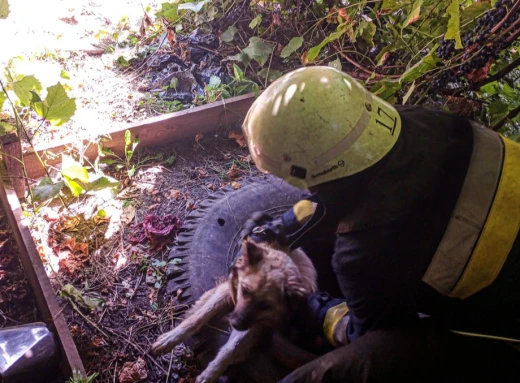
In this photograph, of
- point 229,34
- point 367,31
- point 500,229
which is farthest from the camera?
point 229,34

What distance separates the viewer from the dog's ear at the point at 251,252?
2.55 metres

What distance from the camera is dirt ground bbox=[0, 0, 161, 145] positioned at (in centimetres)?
439

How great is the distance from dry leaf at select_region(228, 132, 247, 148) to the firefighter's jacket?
98.8 inches

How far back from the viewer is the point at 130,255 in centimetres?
342

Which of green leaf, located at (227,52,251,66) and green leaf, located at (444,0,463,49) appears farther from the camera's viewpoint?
green leaf, located at (227,52,251,66)

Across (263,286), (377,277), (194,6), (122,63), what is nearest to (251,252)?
(263,286)

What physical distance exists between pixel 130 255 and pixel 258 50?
98.3 inches

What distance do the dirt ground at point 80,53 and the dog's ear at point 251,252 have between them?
199cm

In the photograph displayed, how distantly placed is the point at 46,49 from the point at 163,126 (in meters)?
2.03

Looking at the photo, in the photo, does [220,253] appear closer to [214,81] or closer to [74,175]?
[74,175]

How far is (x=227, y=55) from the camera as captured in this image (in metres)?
5.01

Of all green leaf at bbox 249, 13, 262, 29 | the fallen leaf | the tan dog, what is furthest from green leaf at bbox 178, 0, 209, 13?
the fallen leaf

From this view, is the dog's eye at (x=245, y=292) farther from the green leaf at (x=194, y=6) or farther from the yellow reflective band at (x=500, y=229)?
the green leaf at (x=194, y=6)

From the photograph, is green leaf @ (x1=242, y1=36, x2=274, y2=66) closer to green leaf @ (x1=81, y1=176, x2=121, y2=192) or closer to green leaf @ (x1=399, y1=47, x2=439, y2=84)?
green leaf @ (x1=399, y1=47, x2=439, y2=84)
